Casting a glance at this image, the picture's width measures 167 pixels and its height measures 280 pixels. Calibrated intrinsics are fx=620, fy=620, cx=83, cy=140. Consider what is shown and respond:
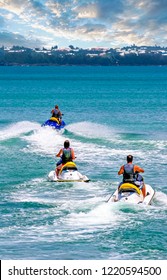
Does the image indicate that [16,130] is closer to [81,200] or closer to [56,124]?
[56,124]

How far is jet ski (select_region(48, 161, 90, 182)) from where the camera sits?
30.7m

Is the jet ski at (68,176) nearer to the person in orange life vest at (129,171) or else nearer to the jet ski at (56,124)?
the person in orange life vest at (129,171)

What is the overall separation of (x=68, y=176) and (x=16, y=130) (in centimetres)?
2445

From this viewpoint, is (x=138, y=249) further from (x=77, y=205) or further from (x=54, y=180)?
(x=54, y=180)

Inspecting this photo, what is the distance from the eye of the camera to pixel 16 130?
Answer: 2146 inches

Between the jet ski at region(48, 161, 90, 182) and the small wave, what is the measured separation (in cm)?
1805

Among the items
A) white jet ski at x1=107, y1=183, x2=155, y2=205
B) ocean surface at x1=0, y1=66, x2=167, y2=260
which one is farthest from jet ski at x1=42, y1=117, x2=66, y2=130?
white jet ski at x1=107, y1=183, x2=155, y2=205

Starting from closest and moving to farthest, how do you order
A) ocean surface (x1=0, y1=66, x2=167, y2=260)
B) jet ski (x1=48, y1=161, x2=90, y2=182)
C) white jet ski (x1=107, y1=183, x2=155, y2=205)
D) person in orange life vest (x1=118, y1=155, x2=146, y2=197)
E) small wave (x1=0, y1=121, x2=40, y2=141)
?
1. ocean surface (x1=0, y1=66, x2=167, y2=260)
2. white jet ski (x1=107, y1=183, x2=155, y2=205)
3. person in orange life vest (x1=118, y1=155, x2=146, y2=197)
4. jet ski (x1=48, y1=161, x2=90, y2=182)
5. small wave (x1=0, y1=121, x2=40, y2=141)

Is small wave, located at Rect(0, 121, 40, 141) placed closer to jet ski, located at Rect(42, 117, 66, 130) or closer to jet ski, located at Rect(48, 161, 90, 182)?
jet ski, located at Rect(42, 117, 66, 130)

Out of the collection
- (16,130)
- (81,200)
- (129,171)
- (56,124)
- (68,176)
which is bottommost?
(81,200)

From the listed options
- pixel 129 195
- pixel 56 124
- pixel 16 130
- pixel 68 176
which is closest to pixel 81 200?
pixel 129 195

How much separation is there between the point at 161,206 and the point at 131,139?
22896 mm

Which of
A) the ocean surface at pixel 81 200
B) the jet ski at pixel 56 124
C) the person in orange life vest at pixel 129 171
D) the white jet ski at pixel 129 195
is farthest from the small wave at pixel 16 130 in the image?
the white jet ski at pixel 129 195

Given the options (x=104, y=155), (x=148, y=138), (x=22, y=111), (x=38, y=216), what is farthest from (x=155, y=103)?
(x=38, y=216)
